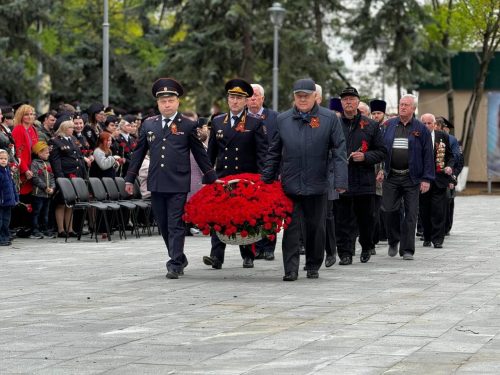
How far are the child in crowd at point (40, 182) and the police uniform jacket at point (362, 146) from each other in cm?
593

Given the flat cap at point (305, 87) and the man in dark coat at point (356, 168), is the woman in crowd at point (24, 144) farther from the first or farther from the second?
the flat cap at point (305, 87)

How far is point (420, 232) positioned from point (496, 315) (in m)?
11.6

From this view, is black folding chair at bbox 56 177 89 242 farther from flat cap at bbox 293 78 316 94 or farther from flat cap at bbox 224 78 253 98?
Answer: flat cap at bbox 293 78 316 94

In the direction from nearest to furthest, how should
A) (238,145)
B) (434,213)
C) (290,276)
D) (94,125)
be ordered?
(290,276) → (238,145) → (434,213) → (94,125)

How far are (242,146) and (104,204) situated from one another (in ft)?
18.3

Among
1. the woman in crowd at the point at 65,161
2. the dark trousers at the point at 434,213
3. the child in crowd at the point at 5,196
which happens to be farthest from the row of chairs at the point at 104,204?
the dark trousers at the point at 434,213

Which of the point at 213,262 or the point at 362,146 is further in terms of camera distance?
the point at 362,146

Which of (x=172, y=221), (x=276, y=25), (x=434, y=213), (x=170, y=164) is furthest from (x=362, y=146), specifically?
(x=276, y=25)

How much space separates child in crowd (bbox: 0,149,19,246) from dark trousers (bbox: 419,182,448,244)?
233 inches

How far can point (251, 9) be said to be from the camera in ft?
140

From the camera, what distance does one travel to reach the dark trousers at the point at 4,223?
19.5 metres

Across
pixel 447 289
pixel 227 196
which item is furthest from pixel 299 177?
pixel 447 289

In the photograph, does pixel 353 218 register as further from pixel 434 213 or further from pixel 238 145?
pixel 434 213

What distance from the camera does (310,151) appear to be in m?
14.3
